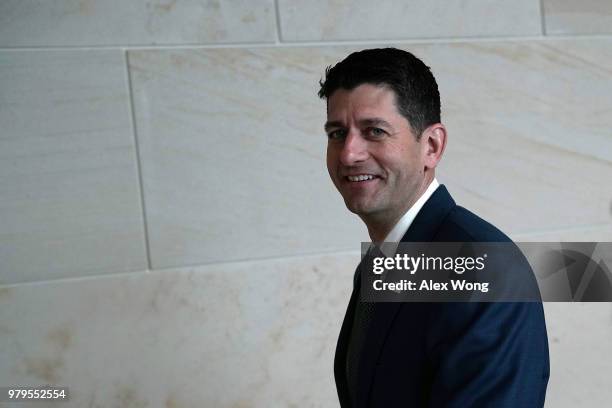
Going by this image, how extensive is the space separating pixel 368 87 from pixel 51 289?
3.95 ft

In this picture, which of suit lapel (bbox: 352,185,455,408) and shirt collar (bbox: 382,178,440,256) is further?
shirt collar (bbox: 382,178,440,256)

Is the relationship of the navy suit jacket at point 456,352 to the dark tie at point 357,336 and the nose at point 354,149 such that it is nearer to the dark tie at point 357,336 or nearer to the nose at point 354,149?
the dark tie at point 357,336

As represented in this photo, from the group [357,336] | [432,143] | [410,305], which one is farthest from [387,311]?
[432,143]

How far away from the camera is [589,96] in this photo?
2.68m

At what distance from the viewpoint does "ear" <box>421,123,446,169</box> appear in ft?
4.87

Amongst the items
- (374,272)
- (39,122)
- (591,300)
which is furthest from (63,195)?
(591,300)

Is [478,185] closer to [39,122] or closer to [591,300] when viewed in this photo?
[591,300]

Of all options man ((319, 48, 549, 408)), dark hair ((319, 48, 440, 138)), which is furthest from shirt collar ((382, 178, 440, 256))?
dark hair ((319, 48, 440, 138))

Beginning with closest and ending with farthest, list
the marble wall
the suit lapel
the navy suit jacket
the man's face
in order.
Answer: the navy suit jacket → the suit lapel → the man's face → the marble wall

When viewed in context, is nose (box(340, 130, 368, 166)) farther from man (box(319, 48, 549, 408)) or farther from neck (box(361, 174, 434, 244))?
neck (box(361, 174, 434, 244))

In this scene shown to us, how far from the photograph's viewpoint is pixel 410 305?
1.29m

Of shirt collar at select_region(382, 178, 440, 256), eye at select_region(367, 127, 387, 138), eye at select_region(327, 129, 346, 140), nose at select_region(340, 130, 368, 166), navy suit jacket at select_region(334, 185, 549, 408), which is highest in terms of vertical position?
eye at select_region(327, 129, 346, 140)

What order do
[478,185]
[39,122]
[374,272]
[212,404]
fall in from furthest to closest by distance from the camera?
[478,185], [212,404], [39,122], [374,272]

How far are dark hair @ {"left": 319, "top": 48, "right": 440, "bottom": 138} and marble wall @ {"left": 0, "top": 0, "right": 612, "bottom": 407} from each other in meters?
0.89
